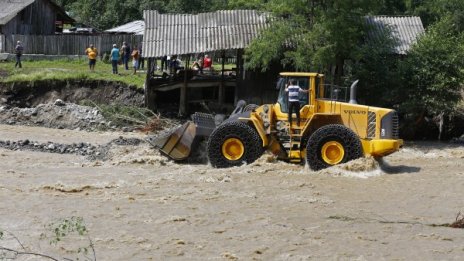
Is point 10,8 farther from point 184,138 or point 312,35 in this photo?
point 184,138

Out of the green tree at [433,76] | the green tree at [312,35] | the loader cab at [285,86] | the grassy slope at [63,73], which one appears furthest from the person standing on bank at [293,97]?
the grassy slope at [63,73]

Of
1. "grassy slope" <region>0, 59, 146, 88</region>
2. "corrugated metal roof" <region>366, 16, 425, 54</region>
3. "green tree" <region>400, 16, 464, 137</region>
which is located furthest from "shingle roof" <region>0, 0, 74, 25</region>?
"green tree" <region>400, 16, 464, 137</region>

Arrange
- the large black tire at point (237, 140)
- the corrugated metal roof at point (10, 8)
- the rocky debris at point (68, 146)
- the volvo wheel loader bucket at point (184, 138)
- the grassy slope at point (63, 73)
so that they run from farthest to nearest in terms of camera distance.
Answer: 1. the corrugated metal roof at point (10, 8)
2. the grassy slope at point (63, 73)
3. the rocky debris at point (68, 146)
4. the volvo wheel loader bucket at point (184, 138)
5. the large black tire at point (237, 140)

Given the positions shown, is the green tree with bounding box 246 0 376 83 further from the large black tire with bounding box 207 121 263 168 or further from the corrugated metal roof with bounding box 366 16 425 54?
the large black tire with bounding box 207 121 263 168

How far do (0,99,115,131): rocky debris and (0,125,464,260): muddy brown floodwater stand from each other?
692 centimetres

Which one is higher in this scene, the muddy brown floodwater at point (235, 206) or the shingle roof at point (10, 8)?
the shingle roof at point (10, 8)

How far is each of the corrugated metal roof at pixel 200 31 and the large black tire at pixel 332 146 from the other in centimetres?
1058

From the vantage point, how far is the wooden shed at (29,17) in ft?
153

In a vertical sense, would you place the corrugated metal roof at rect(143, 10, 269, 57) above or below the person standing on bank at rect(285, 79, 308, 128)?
above

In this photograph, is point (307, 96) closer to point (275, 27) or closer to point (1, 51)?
point (275, 27)

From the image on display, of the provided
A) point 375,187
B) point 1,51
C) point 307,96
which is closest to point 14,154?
point 307,96

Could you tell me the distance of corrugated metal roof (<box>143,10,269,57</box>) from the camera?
29984 mm

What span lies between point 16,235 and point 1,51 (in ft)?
102

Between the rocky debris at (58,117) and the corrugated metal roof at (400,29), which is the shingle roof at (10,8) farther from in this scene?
the corrugated metal roof at (400,29)
